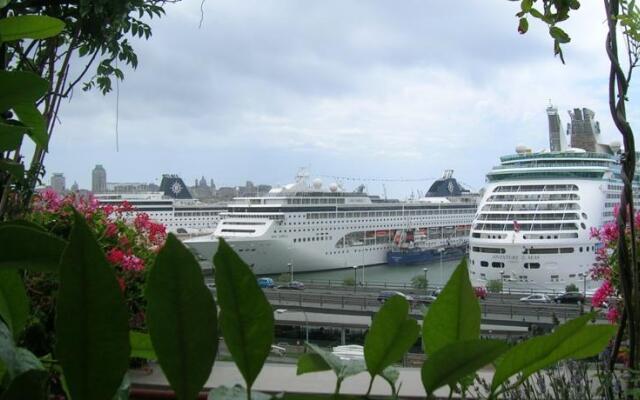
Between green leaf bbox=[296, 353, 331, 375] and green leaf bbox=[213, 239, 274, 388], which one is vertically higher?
green leaf bbox=[213, 239, 274, 388]

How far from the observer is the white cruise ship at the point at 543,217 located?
495 inches

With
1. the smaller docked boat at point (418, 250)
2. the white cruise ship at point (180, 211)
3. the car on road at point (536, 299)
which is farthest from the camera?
the smaller docked boat at point (418, 250)

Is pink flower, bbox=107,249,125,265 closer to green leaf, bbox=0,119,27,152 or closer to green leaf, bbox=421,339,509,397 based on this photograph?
green leaf, bbox=0,119,27,152

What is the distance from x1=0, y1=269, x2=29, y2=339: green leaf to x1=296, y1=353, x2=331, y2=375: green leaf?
0.13m

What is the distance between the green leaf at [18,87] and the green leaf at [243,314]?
141 millimetres

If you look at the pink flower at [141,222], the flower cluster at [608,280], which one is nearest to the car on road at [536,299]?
the flower cluster at [608,280]

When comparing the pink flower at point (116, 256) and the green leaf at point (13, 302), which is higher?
the green leaf at point (13, 302)

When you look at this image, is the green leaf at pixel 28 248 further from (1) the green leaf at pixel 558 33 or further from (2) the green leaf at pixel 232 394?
(1) the green leaf at pixel 558 33

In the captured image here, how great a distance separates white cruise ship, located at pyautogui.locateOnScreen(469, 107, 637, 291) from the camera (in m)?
12.6

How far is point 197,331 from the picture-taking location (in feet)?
0.60

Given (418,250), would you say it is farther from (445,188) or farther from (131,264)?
(131,264)

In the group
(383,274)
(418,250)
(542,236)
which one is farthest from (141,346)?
(418,250)

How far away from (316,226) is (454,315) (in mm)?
16729

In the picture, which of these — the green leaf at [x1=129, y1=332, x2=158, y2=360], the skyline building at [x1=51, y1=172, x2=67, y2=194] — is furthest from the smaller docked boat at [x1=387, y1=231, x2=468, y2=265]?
the green leaf at [x1=129, y1=332, x2=158, y2=360]
